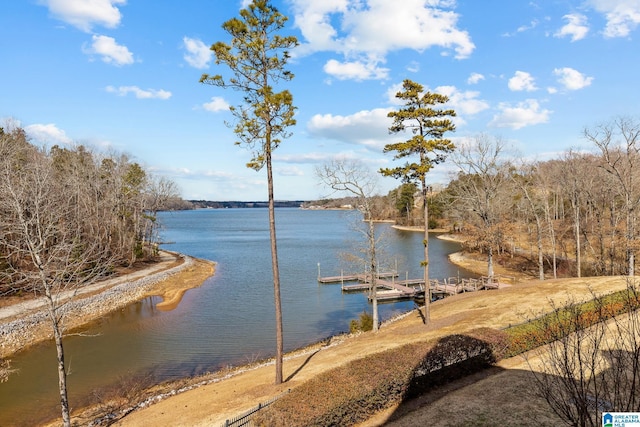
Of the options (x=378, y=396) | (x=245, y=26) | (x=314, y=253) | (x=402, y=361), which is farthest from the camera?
(x=314, y=253)

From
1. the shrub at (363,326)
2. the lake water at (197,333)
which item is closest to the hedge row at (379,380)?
the shrub at (363,326)

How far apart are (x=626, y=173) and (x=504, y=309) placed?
18267 mm

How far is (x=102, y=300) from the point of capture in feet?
113

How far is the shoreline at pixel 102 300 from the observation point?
25.3 m

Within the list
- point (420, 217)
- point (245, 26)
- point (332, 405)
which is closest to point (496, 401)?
point (332, 405)

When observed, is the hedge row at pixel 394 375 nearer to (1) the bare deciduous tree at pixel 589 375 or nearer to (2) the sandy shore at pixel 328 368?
(1) the bare deciduous tree at pixel 589 375

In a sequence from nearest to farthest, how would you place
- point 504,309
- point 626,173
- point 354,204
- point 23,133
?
point 504,309 < point 354,204 < point 626,173 < point 23,133

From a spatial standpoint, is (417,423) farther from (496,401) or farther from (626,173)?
(626,173)

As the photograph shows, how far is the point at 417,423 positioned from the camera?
419 inches

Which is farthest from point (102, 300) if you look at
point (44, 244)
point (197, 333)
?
point (44, 244)

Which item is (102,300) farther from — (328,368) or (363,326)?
(328,368)

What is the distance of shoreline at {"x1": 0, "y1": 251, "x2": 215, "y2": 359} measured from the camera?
25.3 meters

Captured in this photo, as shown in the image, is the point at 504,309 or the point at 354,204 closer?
the point at 504,309

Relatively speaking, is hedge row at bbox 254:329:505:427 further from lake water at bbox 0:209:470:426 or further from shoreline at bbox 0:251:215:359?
lake water at bbox 0:209:470:426
